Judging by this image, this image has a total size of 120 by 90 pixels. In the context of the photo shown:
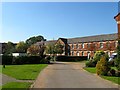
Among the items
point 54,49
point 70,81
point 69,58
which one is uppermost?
point 54,49

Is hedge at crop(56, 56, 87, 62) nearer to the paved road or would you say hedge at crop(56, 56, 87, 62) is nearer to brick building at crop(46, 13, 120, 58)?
brick building at crop(46, 13, 120, 58)

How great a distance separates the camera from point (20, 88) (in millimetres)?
15594

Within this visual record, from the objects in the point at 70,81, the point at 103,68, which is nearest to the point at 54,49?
the point at 103,68

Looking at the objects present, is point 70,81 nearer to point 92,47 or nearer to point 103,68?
point 103,68

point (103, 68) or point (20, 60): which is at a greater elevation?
point (20, 60)

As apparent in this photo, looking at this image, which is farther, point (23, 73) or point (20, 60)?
point (20, 60)

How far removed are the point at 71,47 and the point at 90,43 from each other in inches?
382

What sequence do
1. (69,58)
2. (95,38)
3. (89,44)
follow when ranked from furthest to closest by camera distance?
(89,44)
(95,38)
(69,58)

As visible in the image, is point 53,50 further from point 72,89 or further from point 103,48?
point 72,89

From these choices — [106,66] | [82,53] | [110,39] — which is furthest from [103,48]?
[106,66]

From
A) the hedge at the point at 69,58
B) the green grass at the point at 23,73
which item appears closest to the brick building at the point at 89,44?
the hedge at the point at 69,58

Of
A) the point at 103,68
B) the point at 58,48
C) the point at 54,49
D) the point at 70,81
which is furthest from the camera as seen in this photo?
the point at 58,48

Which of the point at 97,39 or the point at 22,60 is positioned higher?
the point at 97,39

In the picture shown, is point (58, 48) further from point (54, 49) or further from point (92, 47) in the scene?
point (92, 47)
